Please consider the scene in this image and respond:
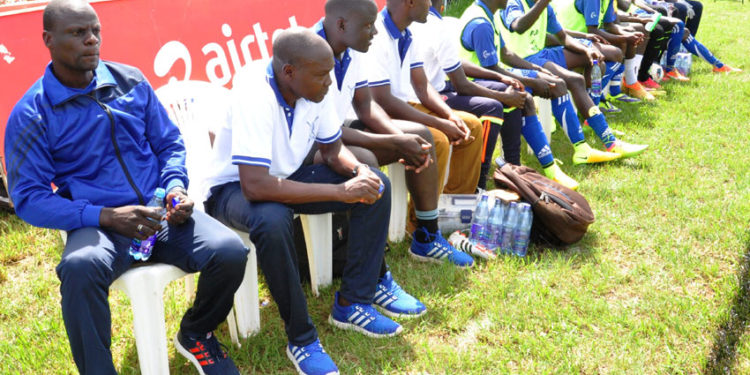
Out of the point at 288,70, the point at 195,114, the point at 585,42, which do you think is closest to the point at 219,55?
the point at 195,114

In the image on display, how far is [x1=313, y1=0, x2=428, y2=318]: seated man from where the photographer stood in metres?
3.51

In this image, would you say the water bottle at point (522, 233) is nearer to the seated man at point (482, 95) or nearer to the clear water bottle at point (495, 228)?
the clear water bottle at point (495, 228)

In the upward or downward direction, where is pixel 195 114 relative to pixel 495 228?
upward

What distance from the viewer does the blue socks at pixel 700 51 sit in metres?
9.44

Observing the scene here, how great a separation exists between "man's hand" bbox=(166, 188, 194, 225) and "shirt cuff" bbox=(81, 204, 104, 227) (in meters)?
0.28

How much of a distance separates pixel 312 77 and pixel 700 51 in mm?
8265

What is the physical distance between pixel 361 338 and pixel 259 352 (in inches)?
19.1

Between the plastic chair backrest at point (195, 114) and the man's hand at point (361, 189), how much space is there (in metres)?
0.86

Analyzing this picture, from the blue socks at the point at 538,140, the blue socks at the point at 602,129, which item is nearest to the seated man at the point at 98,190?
the blue socks at the point at 538,140

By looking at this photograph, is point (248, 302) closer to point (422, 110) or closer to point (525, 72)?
point (422, 110)

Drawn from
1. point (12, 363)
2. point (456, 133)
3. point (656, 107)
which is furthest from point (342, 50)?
point (656, 107)

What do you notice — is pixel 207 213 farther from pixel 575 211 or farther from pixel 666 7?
pixel 666 7

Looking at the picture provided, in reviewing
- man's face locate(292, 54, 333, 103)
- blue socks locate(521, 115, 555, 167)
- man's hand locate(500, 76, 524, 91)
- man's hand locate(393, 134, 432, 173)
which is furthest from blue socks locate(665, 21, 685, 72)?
man's face locate(292, 54, 333, 103)

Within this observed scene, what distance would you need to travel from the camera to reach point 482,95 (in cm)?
490
